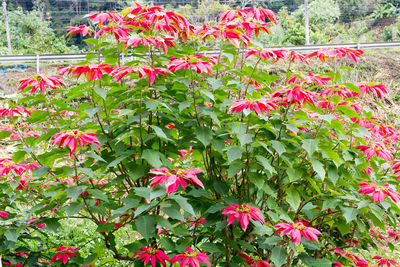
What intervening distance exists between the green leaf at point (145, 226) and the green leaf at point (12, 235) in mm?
749

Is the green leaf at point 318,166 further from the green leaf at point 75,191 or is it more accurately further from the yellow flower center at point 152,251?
the green leaf at point 75,191

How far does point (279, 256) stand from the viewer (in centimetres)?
189

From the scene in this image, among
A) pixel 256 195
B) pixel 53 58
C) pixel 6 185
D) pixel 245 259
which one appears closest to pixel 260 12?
pixel 256 195

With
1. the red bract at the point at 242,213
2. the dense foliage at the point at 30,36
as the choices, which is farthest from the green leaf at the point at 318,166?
the dense foliage at the point at 30,36

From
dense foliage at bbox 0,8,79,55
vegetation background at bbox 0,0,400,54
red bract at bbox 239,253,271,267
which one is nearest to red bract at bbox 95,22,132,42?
red bract at bbox 239,253,271,267

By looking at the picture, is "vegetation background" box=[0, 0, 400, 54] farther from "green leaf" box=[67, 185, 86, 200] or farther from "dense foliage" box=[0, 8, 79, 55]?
"green leaf" box=[67, 185, 86, 200]

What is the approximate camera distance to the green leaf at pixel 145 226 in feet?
5.32

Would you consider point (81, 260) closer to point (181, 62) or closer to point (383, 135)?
point (181, 62)

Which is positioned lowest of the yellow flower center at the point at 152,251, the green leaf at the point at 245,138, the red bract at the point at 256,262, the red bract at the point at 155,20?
the red bract at the point at 256,262

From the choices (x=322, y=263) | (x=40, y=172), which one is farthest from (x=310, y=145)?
(x=40, y=172)

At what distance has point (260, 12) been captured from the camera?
84.0 inches

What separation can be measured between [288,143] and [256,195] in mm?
451

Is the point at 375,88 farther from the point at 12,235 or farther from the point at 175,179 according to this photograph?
the point at 12,235

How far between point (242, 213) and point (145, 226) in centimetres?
41
